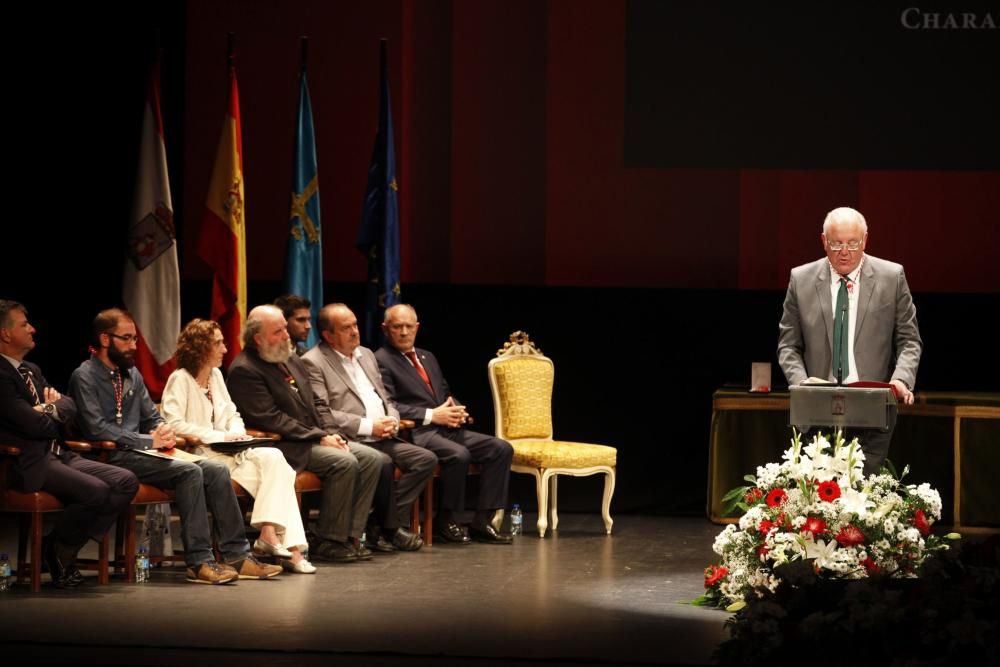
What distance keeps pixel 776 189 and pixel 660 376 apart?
1.23m

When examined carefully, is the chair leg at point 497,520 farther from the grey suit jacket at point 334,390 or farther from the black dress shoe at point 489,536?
the grey suit jacket at point 334,390

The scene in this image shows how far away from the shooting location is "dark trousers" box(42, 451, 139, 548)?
570 centimetres

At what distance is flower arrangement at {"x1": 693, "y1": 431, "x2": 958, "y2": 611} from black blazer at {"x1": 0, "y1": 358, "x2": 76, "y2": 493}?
2448 mm

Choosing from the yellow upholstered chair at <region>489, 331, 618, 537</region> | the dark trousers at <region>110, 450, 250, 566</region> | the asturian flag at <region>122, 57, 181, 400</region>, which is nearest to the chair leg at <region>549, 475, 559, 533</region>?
the yellow upholstered chair at <region>489, 331, 618, 537</region>

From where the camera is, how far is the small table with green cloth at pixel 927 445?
7.93 m

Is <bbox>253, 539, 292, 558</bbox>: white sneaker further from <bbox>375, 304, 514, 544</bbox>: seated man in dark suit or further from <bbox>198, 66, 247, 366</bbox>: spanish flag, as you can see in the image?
<bbox>198, 66, 247, 366</bbox>: spanish flag

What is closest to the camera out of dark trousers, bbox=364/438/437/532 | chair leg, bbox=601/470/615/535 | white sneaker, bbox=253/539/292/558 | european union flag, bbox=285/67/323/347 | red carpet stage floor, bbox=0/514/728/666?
red carpet stage floor, bbox=0/514/728/666

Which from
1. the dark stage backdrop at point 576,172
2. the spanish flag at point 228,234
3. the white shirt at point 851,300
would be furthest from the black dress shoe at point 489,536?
the white shirt at point 851,300

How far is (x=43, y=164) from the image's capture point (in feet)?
26.5

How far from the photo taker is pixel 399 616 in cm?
528

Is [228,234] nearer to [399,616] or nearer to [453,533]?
[453,533]

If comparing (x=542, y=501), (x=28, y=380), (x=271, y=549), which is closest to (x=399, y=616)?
(x=271, y=549)

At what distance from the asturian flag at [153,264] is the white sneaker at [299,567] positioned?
5.47ft

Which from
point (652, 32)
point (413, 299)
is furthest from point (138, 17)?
point (652, 32)
